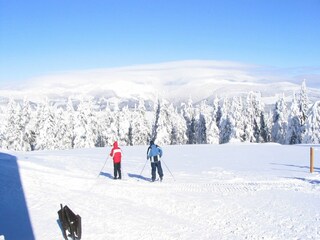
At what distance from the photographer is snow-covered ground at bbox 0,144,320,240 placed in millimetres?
9383

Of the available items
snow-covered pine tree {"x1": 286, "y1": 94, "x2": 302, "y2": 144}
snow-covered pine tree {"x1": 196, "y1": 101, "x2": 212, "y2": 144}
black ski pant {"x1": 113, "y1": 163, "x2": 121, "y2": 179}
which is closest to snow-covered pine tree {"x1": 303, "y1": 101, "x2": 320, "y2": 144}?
snow-covered pine tree {"x1": 286, "y1": 94, "x2": 302, "y2": 144}

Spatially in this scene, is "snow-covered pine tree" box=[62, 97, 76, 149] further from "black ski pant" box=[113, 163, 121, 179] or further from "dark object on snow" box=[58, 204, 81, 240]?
"dark object on snow" box=[58, 204, 81, 240]

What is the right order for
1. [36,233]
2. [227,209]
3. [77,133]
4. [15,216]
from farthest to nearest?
1. [77,133]
2. [227,209]
3. [15,216]
4. [36,233]

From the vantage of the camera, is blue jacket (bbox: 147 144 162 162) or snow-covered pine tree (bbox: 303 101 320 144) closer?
blue jacket (bbox: 147 144 162 162)

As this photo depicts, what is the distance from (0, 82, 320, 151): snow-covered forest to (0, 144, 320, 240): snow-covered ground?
41913 mm

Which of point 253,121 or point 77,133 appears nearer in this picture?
point 77,133

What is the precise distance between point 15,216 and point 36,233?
5.23 feet

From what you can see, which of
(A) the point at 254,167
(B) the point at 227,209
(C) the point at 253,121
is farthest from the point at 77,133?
(B) the point at 227,209

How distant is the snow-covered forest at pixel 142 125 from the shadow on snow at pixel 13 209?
151 feet

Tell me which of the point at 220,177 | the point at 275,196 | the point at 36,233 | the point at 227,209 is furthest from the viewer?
the point at 220,177

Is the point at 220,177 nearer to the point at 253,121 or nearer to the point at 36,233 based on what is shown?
the point at 36,233

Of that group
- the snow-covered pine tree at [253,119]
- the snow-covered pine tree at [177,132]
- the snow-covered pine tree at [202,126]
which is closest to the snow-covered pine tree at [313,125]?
the snow-covered pine tree at [253,119]

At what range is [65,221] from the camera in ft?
30.4

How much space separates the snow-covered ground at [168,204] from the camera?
9.38m
